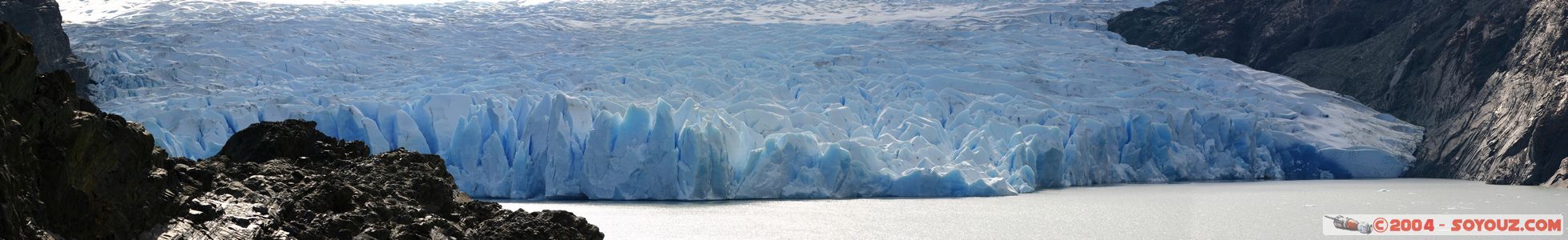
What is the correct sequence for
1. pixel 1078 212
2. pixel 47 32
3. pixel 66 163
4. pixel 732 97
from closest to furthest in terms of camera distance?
pixel 66 163, pixel 1078 212, pixel 732 97, pixel 47 32

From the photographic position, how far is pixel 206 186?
18.4ft

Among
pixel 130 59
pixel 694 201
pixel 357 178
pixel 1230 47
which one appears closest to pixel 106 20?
pixel 130 59

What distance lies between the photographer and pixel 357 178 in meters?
6.69

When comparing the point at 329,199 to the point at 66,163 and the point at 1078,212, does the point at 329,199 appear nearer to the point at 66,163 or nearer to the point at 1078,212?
the point at 66,163

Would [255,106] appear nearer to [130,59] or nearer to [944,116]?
[130,59]

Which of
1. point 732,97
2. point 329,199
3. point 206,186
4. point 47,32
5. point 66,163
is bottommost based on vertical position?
point 732,97

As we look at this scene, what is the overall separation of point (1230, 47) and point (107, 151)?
20.1 metres

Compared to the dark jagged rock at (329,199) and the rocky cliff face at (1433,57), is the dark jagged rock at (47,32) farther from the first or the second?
the rocky cliff face at (1433,57)

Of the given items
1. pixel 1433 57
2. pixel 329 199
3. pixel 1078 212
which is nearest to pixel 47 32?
pixel 1078 212

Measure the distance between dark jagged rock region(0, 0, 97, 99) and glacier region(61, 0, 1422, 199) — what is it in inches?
12.1

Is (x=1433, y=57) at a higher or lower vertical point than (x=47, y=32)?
lower

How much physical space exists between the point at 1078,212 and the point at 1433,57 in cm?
882

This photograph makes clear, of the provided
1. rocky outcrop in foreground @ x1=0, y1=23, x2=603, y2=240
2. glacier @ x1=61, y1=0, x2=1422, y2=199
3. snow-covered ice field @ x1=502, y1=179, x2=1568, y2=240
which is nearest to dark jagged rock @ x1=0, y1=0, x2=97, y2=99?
glacier @ x1=61, y1=0, x2=1422, y2=199

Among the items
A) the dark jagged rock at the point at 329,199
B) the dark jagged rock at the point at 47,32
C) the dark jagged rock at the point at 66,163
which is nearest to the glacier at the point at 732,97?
the dark jagged rock at the point at 47,32
